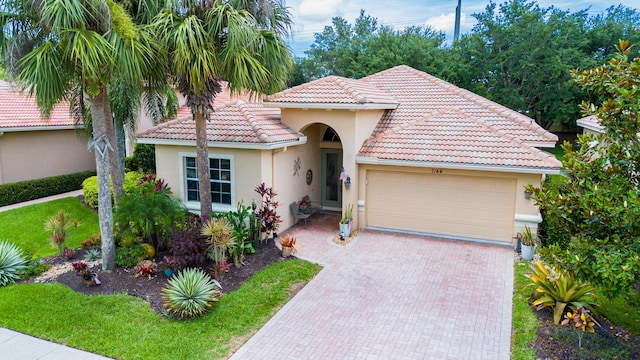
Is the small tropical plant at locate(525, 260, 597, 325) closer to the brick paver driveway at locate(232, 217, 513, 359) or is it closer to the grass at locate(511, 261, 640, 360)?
the grass at locate(511, 261, 640, 360)

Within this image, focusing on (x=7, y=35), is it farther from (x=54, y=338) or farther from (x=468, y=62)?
(x=468, y=62)

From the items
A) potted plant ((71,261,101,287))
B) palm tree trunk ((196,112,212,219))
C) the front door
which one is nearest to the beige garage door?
the front door

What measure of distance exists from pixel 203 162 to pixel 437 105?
986 cm

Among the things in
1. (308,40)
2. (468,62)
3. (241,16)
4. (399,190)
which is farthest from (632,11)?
(241,16)

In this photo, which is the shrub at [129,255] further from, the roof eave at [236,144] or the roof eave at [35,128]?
the roof eave at [35,128]

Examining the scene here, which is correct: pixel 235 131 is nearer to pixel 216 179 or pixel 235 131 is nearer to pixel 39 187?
pixel 216 179

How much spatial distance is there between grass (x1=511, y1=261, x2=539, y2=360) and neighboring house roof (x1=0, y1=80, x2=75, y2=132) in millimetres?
17550

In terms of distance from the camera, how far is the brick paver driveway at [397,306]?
25.6 feet

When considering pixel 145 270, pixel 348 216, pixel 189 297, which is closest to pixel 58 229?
pixel 145 270

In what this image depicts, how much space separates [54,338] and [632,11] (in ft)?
170

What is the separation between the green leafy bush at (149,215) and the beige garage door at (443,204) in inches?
260

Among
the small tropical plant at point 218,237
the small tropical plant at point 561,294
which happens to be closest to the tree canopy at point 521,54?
the small tropical plant at point 218,237

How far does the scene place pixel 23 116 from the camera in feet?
65.0

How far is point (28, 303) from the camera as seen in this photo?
360 inches
